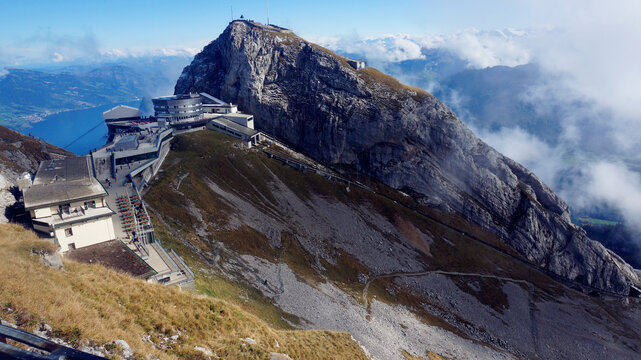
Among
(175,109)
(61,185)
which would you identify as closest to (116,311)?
(61,185)

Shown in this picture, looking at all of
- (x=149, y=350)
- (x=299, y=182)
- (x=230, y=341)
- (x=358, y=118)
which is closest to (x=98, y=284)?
(x=149, y=350)

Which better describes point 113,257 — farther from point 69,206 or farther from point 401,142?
point 401,142

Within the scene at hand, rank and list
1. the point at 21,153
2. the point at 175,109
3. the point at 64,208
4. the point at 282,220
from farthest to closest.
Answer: the point at 175,109
the point at 282,220
the point at 21,153
the point at 64,208

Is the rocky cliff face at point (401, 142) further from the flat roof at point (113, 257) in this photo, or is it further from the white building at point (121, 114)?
the flat roof at point (113, 257)

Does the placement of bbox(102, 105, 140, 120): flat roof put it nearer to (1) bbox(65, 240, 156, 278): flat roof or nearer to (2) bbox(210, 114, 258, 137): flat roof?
(2) bbox(210, 114, 258, 137): flat roof

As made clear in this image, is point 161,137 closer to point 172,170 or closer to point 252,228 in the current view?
point 172,170

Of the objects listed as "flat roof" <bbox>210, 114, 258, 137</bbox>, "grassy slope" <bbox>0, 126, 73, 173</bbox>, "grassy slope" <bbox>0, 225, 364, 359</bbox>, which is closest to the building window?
"grassy slope" <bbox>0, 225, 364, 359</bbox>
